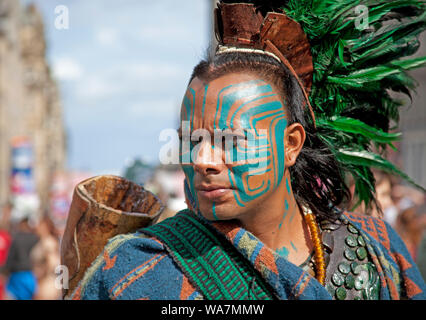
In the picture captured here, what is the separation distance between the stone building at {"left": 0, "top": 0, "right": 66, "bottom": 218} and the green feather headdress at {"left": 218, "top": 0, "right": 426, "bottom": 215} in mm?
26640

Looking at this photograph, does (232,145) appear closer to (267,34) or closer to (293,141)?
(293,141)

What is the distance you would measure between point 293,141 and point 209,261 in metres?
0.54

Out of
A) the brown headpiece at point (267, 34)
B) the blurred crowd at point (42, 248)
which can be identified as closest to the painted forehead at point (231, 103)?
the brown headpiece at point (267, 34)

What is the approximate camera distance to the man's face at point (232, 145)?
1.81 meters

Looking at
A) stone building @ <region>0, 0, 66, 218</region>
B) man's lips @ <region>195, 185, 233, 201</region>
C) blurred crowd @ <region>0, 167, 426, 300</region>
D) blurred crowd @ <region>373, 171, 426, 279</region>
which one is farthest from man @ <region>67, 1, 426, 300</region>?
stone building @ <region>0, 0, 66, 218</region>

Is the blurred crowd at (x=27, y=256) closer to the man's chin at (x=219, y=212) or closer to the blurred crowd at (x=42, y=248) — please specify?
the blurred crowd at (x=42, y=248)

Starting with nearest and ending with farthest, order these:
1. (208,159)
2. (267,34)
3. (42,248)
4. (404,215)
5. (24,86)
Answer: (208,159)
(267,34)
(404,215)
(42,248)
(24,86)

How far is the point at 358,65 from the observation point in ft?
7.22

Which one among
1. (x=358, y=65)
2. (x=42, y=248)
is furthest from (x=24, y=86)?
(x=358, y=65)

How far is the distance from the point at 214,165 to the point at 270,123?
259mm

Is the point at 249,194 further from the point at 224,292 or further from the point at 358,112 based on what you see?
the point at 358,112

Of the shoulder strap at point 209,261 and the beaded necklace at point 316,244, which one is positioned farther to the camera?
the beaded necklace at point 316,244

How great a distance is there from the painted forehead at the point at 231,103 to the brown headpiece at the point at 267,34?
183 millimetres

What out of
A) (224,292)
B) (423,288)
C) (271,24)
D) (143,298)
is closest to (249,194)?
(224,292)
